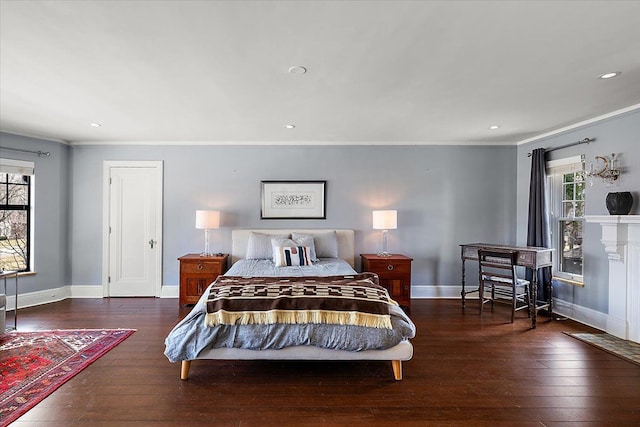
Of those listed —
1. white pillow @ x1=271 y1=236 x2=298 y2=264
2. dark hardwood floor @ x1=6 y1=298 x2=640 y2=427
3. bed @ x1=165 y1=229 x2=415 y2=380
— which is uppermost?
white pillow @ x1=271 y1=236 x2=298 y2=264

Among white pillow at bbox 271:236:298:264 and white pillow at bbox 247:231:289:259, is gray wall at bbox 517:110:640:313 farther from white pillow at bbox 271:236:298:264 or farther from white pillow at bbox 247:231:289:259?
white pillow at bbox 247:231:289:259

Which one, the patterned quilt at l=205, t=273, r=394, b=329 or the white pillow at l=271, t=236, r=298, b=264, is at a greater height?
the white pillow at l=271, t=236, r=298, b=264

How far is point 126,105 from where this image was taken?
10.4ft

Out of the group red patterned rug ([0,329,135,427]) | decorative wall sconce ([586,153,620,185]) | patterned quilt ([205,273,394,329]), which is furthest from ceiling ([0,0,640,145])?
red patterned rug ([0,329,135,427])

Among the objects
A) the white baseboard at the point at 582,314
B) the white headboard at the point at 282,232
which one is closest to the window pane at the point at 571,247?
the white baseboard at the point at 582,314

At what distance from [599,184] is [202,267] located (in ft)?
16.5

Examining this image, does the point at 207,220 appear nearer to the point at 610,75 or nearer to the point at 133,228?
the point at 133,228

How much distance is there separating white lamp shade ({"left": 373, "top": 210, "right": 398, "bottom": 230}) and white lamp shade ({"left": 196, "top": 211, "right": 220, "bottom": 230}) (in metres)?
2.33

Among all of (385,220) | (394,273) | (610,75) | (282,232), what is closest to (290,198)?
(282,232)

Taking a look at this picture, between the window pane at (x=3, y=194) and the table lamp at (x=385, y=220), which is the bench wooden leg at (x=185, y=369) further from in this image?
the window pane at (x=3, y=194)

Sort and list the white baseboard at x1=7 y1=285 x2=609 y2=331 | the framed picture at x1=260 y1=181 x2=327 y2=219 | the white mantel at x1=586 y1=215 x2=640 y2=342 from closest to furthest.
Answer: the white mantel at x1=586 y1=215 x2=640 y2=342 → the white baseboard at x1=7 y1=285 x2=609 y2=331 → the framed picture at x1=260 y1=181 x2=327 y2=219

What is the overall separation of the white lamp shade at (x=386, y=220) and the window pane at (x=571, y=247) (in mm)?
2218

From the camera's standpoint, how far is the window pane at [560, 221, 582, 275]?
387 centimetres

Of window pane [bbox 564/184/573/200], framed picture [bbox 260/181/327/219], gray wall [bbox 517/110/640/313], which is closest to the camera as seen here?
gray wall [bbox 517/110/640/313]
